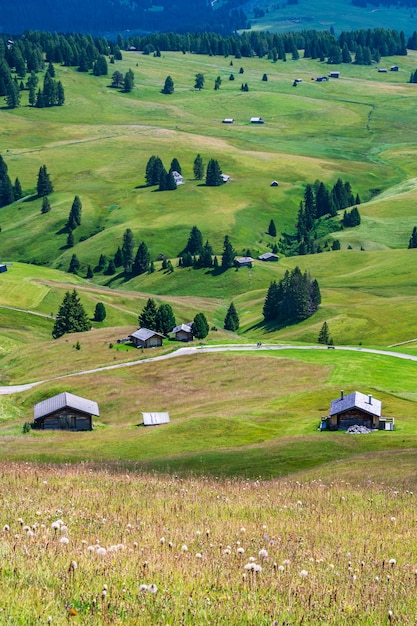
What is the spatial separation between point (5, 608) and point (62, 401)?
86.4 m

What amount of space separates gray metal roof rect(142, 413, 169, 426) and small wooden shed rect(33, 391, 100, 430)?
6.94 m

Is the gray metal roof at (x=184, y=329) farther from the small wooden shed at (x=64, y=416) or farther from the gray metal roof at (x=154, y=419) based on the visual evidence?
the gray metal roof at (x=154, y=419)

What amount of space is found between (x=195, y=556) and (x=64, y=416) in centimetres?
8235

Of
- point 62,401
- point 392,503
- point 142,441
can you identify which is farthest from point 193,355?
point 392,503

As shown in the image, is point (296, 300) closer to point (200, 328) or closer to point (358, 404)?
point (200, 328)

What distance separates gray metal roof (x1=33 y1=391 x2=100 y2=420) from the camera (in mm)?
96000

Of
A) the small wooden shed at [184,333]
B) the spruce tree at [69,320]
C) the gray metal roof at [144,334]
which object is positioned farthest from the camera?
the spruce tree at [69,320]

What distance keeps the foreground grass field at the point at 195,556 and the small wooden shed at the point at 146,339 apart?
405 ft

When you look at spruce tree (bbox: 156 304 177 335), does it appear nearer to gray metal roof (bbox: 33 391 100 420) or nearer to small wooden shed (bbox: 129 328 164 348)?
small wooden shed (bbox: 129 328 164 348)

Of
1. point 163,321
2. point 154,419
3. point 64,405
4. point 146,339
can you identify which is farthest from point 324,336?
point 64,405

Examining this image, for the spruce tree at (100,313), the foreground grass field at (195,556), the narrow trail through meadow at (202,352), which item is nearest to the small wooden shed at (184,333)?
the narrow trail through meadow at (202,352)

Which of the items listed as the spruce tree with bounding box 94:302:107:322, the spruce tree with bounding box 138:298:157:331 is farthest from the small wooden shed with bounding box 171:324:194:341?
the spruce tree with bounding box 94:302:107:322

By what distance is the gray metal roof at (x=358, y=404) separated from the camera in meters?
83.2

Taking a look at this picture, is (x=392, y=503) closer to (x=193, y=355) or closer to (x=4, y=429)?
(x=4, y=429)
